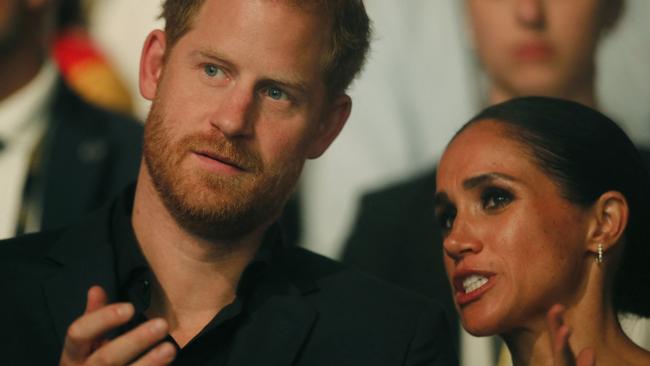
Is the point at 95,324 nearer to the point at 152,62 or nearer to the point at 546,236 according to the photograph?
the point at 152,62

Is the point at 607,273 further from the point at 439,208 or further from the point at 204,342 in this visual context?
the point at 204,342

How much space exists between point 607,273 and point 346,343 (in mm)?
405

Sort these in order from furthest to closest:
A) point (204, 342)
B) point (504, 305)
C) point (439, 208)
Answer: point (439, 208) < point (504, 305) < point (204, 342)

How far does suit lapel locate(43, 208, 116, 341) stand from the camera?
1396mm

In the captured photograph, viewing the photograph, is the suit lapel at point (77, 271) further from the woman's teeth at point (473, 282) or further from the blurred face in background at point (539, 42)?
the blurred face in background at point (539, 42)

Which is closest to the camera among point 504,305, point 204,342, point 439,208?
point 204,342

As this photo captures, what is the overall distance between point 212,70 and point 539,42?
874mm

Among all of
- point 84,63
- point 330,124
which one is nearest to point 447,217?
point 330,124

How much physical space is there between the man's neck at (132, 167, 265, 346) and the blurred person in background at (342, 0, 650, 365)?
0.60 m

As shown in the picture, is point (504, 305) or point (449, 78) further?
point (449, 78)

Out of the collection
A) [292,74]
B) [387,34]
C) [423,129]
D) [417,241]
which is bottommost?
[417,241]

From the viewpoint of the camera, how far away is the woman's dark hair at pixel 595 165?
1562 millimetres

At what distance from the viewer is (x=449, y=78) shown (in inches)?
85.5

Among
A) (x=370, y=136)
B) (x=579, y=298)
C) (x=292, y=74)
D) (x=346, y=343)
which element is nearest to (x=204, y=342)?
(x=346, y=343)
